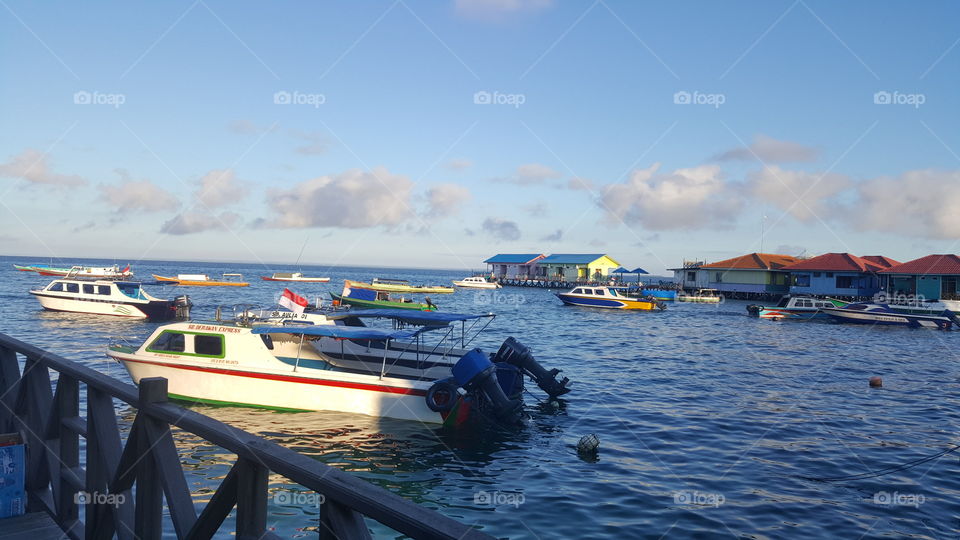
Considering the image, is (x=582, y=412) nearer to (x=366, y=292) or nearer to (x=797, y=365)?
(x=797, y=365)

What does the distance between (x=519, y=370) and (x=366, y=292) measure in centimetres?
3279

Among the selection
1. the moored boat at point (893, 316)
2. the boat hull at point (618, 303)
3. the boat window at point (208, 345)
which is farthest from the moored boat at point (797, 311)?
the boat window at point (208, 345)

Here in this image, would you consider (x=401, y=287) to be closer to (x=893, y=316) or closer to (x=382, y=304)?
(x=382, y=304)

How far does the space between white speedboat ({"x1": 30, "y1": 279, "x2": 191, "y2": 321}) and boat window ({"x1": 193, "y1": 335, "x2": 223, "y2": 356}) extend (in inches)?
957

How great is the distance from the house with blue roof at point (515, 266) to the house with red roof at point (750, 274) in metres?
30.8

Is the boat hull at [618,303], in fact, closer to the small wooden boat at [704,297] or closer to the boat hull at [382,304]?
the small wooden boat at [704,297]

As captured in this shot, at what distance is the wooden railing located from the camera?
7.97 ft

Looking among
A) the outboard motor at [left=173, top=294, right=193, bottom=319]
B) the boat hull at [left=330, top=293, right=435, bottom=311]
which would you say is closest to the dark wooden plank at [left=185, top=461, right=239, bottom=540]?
the outboard motor at [left=173, top=294, right=193, bottom=319]

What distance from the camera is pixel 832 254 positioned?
73250 millimetres

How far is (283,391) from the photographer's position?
16.2 meters

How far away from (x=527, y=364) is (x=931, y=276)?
60.1 meters

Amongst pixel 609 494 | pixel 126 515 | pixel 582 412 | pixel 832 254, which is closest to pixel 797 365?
pixel 582 412

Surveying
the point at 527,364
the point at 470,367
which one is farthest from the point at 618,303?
the point at 470,367

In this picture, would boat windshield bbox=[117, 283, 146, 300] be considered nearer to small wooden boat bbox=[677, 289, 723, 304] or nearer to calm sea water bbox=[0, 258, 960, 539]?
calm sea water bbox=[0, 258, 960, 539]
